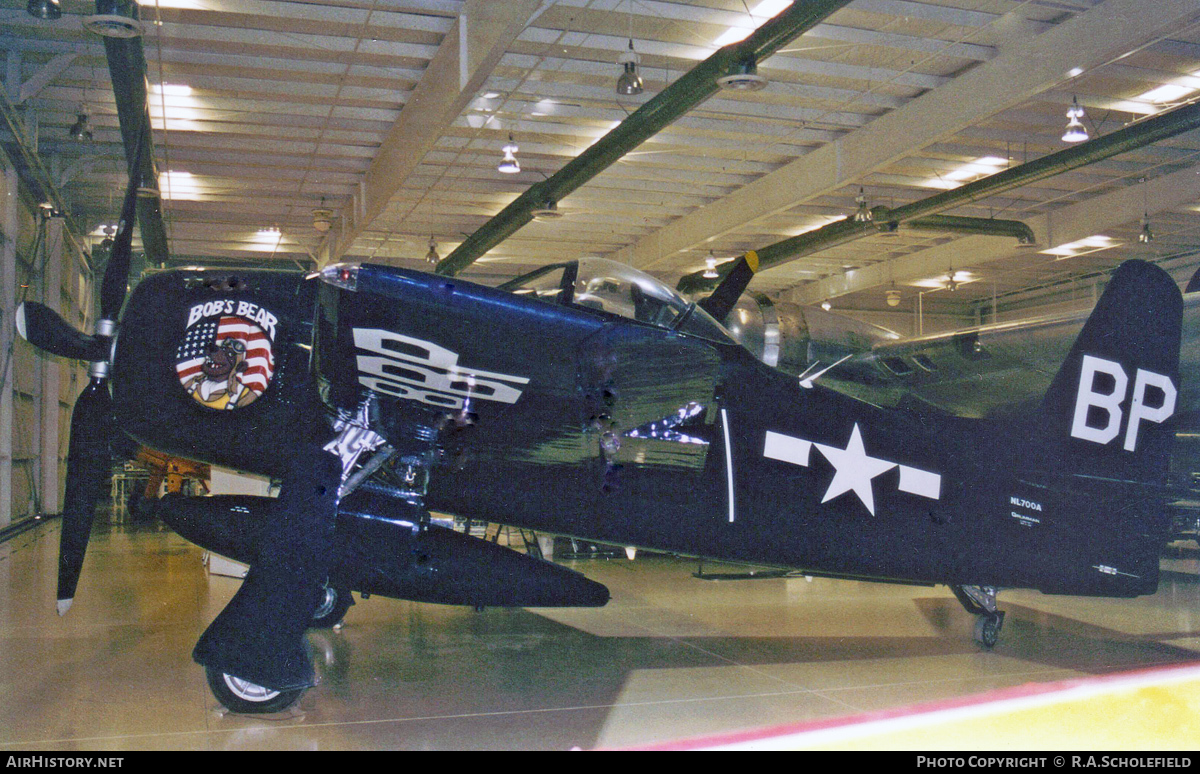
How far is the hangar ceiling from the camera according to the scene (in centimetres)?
807

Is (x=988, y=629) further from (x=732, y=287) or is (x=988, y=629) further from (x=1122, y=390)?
(x=732, y=287)

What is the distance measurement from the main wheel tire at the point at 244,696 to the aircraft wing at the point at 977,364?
3809mm

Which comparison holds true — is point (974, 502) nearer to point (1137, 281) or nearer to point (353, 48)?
point (1137, 281)

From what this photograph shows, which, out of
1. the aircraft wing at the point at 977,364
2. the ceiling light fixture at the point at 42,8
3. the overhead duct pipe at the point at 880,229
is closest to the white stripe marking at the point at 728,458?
the aircraft wing at the point at 977,364

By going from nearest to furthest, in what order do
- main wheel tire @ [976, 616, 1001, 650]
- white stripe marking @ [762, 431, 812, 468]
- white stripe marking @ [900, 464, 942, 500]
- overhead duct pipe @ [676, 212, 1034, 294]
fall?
white stripe marking @ [762, 431, 812, 468], white stripe marking @ [900, 464, 942, 500], main wheel tire @ [976, 616, 1001, 650], overhead duct pipe @ [676, 212, 1034, 294]

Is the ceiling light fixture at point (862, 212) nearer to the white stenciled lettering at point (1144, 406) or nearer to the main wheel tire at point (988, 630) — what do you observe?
the white stenciled lettering at point (1144, 406)

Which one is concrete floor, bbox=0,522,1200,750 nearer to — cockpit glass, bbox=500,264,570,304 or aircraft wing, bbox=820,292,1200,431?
aircraft wing, bbox=820,292,1200,431

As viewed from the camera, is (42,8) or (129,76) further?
(129,76)

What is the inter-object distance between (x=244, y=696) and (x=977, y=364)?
6.81 meters

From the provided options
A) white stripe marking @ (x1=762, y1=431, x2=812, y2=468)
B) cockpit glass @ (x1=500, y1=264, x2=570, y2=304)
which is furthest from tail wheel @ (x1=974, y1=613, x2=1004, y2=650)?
cockpit glass @ (x1=500, y1=264, x2=570, y2=304)

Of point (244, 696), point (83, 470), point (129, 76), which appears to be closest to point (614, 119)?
point (129, 76)

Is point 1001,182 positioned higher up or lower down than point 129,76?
higher up

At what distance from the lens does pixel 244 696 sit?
395 cm

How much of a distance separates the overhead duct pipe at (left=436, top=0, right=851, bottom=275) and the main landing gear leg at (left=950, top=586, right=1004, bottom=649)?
431 cm
